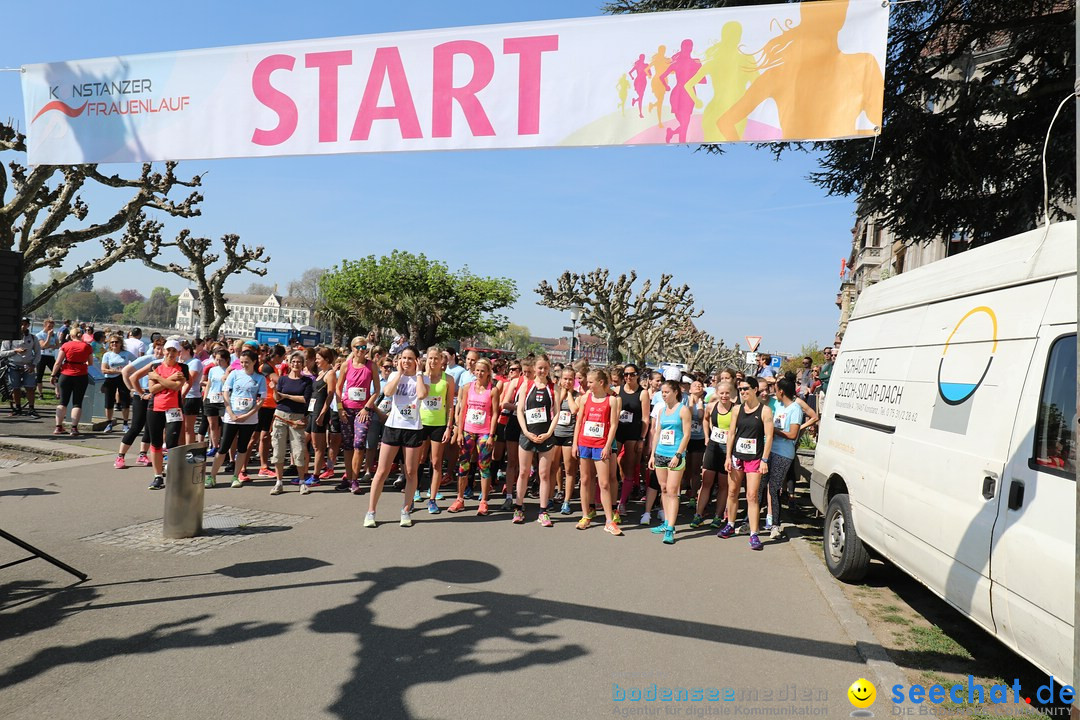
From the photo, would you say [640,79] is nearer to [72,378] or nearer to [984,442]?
[984,442]

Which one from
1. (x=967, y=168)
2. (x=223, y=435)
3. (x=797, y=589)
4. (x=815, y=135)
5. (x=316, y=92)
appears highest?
(x=967, y=168)

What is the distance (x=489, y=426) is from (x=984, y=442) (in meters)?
5.24

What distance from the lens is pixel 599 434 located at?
7.38 meters

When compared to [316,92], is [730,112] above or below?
below

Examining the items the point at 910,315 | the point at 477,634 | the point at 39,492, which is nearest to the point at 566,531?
the point at 477,634

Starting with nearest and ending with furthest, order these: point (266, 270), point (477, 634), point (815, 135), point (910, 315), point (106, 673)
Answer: point (106, 673) → point (815, 135) → point (477, 634) → point (910, 315) → point (266, 270)

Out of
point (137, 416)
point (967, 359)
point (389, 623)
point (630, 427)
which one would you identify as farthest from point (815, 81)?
point (137, 416)

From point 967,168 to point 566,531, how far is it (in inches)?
262

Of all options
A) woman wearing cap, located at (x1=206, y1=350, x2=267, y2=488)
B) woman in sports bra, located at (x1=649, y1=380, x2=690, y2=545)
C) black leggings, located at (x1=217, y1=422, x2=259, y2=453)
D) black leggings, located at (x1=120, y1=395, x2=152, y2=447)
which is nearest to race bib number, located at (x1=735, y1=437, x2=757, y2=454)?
woman in sports bra, located at (x1=649, y1=380, x2=690, y2=545)

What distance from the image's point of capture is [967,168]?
8.30 m

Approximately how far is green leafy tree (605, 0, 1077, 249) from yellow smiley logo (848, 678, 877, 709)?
21.1 ft

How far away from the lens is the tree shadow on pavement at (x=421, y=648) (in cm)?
347

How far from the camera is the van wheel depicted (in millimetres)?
5555

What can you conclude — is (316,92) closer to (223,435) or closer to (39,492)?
(223,435)
